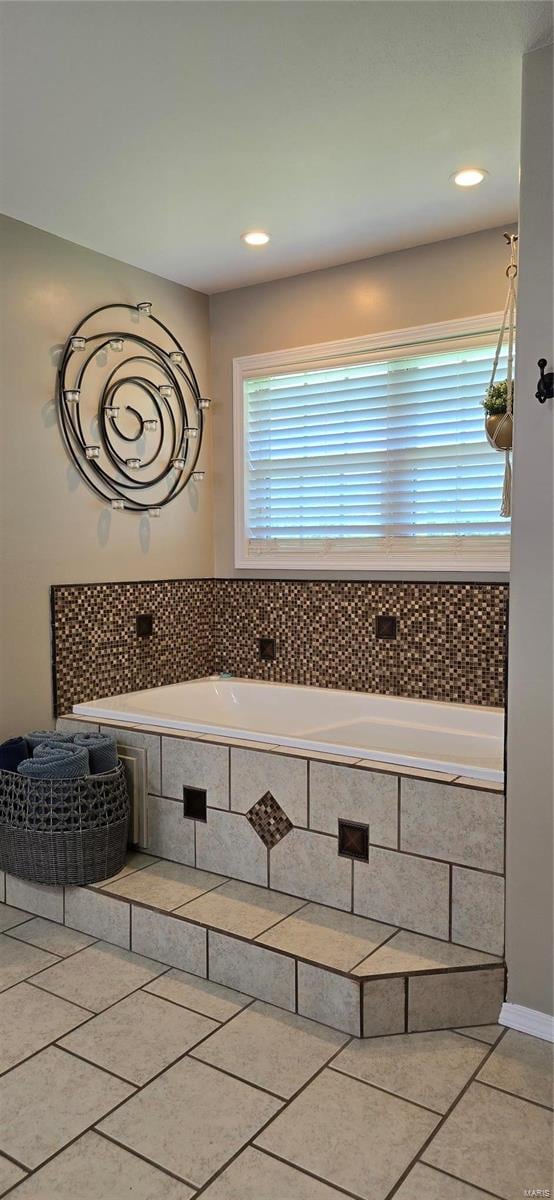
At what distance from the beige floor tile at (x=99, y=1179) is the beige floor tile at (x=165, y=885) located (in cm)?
88

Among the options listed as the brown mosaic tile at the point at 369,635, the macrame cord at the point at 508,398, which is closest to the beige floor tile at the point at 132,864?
the brown mosaic tile at the point at 369,635

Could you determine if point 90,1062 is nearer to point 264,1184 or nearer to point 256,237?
point 264,1184

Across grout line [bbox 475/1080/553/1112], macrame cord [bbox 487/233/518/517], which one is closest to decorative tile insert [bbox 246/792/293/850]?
grout line [bbox 475/1080/553/1112]

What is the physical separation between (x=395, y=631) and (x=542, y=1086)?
78.2 inches

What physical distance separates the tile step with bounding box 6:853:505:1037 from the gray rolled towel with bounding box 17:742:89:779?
1.25 ft

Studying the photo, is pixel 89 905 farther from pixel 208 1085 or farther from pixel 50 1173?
pixel 50 1173

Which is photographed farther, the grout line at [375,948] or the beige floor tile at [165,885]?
the beige floor tile at [165,885]

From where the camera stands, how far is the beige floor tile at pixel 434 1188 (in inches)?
67.6

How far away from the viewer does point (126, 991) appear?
251cm

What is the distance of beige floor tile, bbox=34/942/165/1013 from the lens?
2.48 meters

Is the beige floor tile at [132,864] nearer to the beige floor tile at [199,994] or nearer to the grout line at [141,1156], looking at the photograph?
the beige floor tile at [199,994]

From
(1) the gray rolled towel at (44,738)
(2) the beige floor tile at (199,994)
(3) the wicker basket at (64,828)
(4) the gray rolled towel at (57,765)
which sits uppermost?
(1) the gray rolled towel at (44,738)

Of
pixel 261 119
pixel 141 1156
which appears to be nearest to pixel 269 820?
pixel 141 1156

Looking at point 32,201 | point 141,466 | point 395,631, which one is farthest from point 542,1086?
point 32,201
